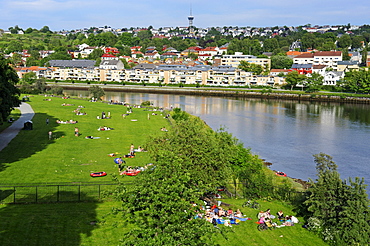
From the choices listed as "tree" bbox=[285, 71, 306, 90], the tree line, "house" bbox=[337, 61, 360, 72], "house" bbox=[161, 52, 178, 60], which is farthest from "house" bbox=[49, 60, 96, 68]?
the tree line

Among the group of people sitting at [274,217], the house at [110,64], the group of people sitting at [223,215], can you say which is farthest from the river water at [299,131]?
the house at [110,64]

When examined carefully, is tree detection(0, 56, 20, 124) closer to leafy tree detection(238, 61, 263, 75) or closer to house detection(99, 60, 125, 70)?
leafy tree detection(238, 61, 263, 75)

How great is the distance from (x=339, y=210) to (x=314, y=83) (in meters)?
87.7

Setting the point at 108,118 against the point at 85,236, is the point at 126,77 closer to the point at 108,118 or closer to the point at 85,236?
the point at 108,118

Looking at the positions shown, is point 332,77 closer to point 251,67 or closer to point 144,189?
point 251,67

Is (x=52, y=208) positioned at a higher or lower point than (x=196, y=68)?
lower

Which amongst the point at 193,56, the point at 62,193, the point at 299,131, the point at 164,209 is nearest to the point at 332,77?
the point at 299,131

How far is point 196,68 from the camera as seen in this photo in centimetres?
12281

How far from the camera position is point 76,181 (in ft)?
70.1

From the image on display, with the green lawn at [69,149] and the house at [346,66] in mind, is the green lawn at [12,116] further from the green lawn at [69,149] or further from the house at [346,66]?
the house at [346,66]

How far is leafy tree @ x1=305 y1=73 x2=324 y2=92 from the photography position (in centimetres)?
9762

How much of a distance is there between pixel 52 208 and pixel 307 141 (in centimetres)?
3250

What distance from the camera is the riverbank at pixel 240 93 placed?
287ft

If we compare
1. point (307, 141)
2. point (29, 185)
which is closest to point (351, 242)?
point (29, 185)
